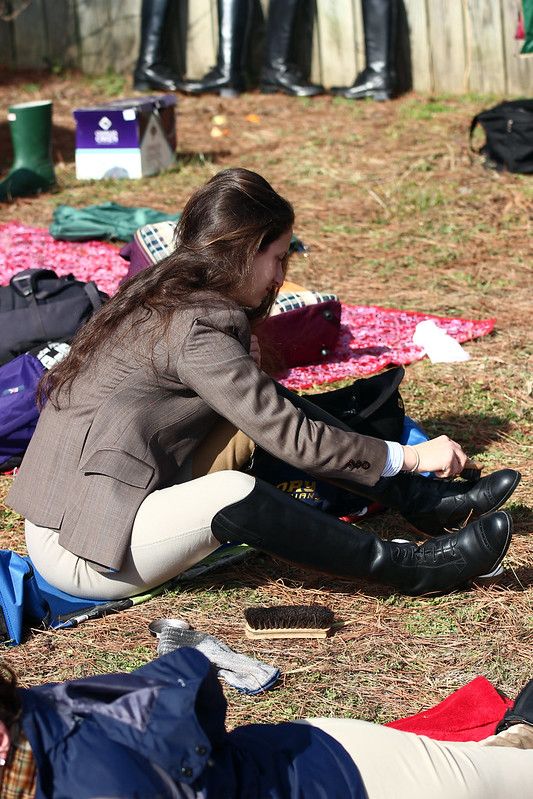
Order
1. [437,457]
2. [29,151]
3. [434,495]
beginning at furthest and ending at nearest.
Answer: [29,151] → [434,495] → [437,457]

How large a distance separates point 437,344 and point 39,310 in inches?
71.1

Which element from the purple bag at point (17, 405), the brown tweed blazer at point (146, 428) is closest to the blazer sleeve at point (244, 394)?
the brown tweed blazer at point (146, 428)

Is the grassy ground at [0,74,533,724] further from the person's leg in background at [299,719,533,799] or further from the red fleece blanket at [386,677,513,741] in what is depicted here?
the person's leg in background at [299,719,533,799]

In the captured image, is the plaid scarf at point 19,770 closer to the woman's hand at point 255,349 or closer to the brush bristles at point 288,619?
the brush bristles at point 288,619

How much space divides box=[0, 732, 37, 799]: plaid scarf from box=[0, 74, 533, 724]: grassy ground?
1044 mm

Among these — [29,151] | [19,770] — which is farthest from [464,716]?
[29,151]

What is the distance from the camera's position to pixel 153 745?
1779 millimetres

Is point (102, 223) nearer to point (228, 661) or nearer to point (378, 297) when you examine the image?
point (378, 297)

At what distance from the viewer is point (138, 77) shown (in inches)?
405

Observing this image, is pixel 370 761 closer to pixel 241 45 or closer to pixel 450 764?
pixel 450 764

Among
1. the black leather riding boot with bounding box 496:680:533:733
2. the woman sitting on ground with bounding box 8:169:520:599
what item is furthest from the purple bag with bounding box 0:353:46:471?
the black leather riding boot with bounding box 496:680:533:733

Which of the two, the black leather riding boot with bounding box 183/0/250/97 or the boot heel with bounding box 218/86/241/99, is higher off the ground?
the black leather riding boot with bounding box 183/0/250/97

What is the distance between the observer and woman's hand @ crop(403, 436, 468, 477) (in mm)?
3178

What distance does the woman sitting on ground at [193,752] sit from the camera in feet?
5.83
